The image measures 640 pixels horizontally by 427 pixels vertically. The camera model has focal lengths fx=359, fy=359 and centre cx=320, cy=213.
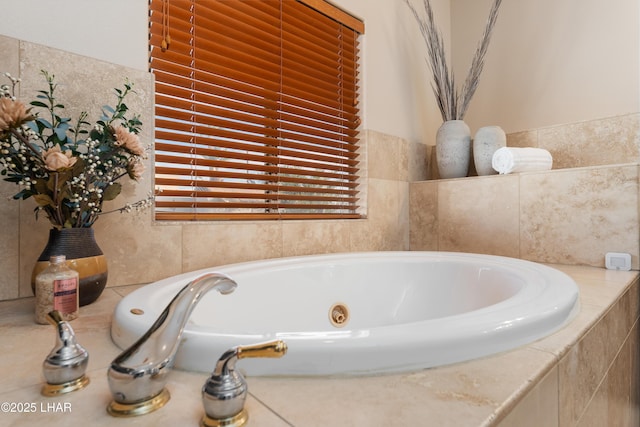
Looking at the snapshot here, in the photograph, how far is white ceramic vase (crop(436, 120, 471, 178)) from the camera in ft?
6.44

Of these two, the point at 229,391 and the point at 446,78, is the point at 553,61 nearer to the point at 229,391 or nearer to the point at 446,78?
the point at 446,78

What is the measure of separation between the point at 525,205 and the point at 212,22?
150 centimetres

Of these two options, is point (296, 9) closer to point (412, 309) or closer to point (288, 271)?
point (288, 271)

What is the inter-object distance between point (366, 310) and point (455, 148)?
107 cm

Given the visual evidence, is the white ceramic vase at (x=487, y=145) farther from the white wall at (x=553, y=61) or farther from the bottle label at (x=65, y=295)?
the bottle label at (x=65, y=295)

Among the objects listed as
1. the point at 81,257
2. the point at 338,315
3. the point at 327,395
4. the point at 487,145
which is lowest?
the point at 338,315

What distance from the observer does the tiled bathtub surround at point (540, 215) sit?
1.37 metres

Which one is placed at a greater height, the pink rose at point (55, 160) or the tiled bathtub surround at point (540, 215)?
the pink rose at point (55, 160)

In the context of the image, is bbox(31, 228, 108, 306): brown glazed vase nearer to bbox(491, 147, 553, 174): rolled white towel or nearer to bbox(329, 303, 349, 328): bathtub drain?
bbox(329, 303, 349, 328): bathtub drain

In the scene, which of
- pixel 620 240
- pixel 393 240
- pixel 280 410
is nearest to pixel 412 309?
pixel 393 240

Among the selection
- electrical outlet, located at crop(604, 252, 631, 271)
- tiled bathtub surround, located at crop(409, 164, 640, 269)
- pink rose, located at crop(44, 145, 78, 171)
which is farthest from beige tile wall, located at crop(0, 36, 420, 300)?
electrical outlet, located at crop(604, 252, 631, 271)

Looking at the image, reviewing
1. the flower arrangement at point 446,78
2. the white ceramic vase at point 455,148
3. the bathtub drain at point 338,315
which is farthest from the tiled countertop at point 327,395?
the flower arrangement at point 446,78

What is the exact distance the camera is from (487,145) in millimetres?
1822

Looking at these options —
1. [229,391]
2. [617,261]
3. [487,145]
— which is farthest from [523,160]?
[229,391]
